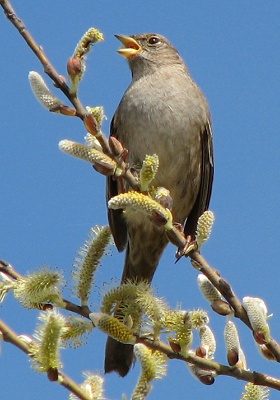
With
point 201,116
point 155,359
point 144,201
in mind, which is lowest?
point 155,359

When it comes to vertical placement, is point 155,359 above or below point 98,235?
below

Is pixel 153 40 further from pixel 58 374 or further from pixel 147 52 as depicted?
pixel 58 374

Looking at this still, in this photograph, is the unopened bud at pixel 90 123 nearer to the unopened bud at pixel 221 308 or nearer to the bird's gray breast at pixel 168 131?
the unopened bud at pixel 221 308

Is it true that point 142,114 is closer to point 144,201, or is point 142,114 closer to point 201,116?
point 201,116

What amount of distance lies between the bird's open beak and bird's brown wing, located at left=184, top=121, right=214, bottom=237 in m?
0.95

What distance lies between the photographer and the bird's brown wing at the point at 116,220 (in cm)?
568

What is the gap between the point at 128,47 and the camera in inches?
255

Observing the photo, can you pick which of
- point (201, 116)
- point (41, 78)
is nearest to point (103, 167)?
point (41, 78)

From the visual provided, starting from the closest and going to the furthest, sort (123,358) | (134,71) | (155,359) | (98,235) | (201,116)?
1. (155,359)
2. (98,235)
3. (123,358)
4. (201,116)
5. (134,71)

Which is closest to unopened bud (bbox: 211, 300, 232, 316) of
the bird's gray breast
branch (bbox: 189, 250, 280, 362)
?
branch (bbox: 189, 250, 280, 362)

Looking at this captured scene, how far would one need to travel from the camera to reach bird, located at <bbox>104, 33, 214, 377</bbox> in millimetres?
5516

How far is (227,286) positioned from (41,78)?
1055 mm

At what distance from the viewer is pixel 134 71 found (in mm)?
6301

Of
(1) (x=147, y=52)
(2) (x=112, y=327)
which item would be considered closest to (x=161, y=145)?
(1) (x=147, y=52)
